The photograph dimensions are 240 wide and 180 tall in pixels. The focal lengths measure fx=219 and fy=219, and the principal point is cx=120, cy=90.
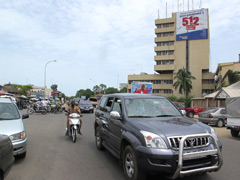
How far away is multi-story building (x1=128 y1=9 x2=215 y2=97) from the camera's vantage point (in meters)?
69.5

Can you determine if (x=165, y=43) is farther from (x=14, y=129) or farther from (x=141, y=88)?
(x=14, y=129)

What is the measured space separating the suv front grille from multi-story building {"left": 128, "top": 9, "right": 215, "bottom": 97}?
66.2m

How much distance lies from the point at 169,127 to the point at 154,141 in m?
0.46

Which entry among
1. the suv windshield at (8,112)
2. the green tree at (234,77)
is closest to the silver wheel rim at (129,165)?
the suv windshield at (8,112)

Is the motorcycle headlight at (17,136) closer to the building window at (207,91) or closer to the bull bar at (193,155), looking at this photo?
the bull bar at (193,155)

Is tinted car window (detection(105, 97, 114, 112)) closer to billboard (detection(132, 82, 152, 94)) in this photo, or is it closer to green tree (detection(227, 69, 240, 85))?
billboard (detection(132, 82, 152, 94))

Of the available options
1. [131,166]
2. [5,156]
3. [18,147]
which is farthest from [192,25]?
[5,156]

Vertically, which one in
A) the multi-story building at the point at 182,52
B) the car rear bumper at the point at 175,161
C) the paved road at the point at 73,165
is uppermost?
the multi-story building at the point at 182,52

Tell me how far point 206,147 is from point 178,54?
71.2 meters

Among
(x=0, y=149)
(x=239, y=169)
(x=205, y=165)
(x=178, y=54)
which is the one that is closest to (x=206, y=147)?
(x=205, y=165)

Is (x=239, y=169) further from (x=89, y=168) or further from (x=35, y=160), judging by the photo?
→ (x=35, y=160)

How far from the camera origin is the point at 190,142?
147 inches

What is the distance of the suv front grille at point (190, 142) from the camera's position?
145 inches

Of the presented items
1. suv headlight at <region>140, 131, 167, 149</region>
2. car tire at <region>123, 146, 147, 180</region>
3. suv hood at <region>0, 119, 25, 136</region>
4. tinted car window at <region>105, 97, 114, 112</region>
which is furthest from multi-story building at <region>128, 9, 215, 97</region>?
suv headlight at <region>140, 131, 167, 149</region>
